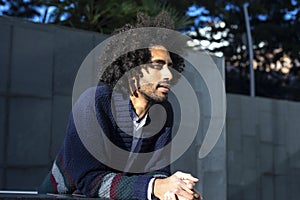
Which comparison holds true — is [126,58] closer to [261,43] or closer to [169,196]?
[169,196]

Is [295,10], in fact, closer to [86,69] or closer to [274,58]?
[274,58]

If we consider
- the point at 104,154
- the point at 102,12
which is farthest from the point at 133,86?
the point at 102,12

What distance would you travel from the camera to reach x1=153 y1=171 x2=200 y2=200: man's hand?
4.77ft

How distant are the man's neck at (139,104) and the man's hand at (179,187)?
417 millimetres

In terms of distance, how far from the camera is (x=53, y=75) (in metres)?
4.19

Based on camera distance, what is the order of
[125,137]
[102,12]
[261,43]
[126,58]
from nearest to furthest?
[125,137] → [126,58] → [102,12] → [261,43]

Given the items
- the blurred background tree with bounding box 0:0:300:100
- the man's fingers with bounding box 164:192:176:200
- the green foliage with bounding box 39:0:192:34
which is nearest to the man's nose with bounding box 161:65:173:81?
the man's fingers with bounding box 164:192:176:200

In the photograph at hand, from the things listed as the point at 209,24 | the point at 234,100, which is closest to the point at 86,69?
the point at 234,100

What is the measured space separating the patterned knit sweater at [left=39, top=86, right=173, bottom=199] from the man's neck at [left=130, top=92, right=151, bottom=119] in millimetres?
33

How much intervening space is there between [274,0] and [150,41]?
18377 mm

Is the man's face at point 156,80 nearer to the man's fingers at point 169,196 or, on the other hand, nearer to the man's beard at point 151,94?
the man's beard at point 151,94

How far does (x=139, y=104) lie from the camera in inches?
72.9

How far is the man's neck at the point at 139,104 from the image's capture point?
6.04 feet

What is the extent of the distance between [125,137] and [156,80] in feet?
0.81
